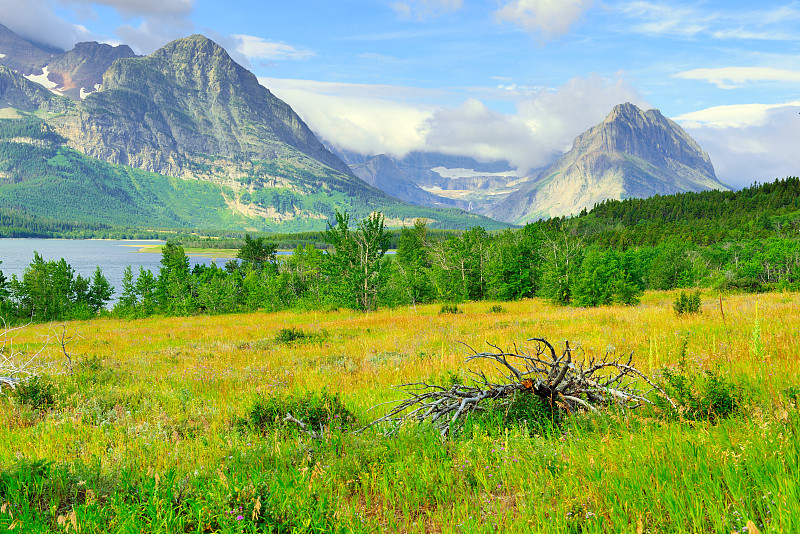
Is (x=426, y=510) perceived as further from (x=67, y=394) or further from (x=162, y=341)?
(x=162, y=341)

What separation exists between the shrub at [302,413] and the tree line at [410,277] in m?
21.5

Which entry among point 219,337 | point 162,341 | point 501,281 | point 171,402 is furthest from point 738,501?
point 501,281

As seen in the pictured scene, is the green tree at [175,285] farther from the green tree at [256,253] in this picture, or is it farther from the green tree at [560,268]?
the green tree at [560,268]

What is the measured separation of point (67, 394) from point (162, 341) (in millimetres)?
12089

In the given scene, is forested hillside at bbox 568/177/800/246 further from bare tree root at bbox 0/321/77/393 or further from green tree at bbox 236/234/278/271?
bare tree root at bbox 0/321/77/393

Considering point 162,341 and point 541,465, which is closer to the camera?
point 541,465

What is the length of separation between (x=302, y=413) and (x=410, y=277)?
3049 centimetres

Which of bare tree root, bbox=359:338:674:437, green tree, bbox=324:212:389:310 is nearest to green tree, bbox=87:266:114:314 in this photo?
green tree, bbox=324:212:389:310

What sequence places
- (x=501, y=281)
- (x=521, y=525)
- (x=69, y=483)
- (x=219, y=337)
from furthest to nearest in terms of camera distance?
(x=501, y=281)
(x=219, y=337)
(x=69, y=483)
(x=521, y=525)

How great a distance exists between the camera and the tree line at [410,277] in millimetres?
27250

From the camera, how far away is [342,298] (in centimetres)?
2877

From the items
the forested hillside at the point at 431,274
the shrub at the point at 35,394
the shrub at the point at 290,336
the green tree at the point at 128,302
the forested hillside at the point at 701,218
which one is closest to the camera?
the shrub at the point at 35,394

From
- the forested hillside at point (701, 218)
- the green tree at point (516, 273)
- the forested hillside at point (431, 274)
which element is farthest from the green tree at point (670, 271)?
the forested hillside at point (701, 218)

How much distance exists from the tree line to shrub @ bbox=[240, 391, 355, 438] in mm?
21455
